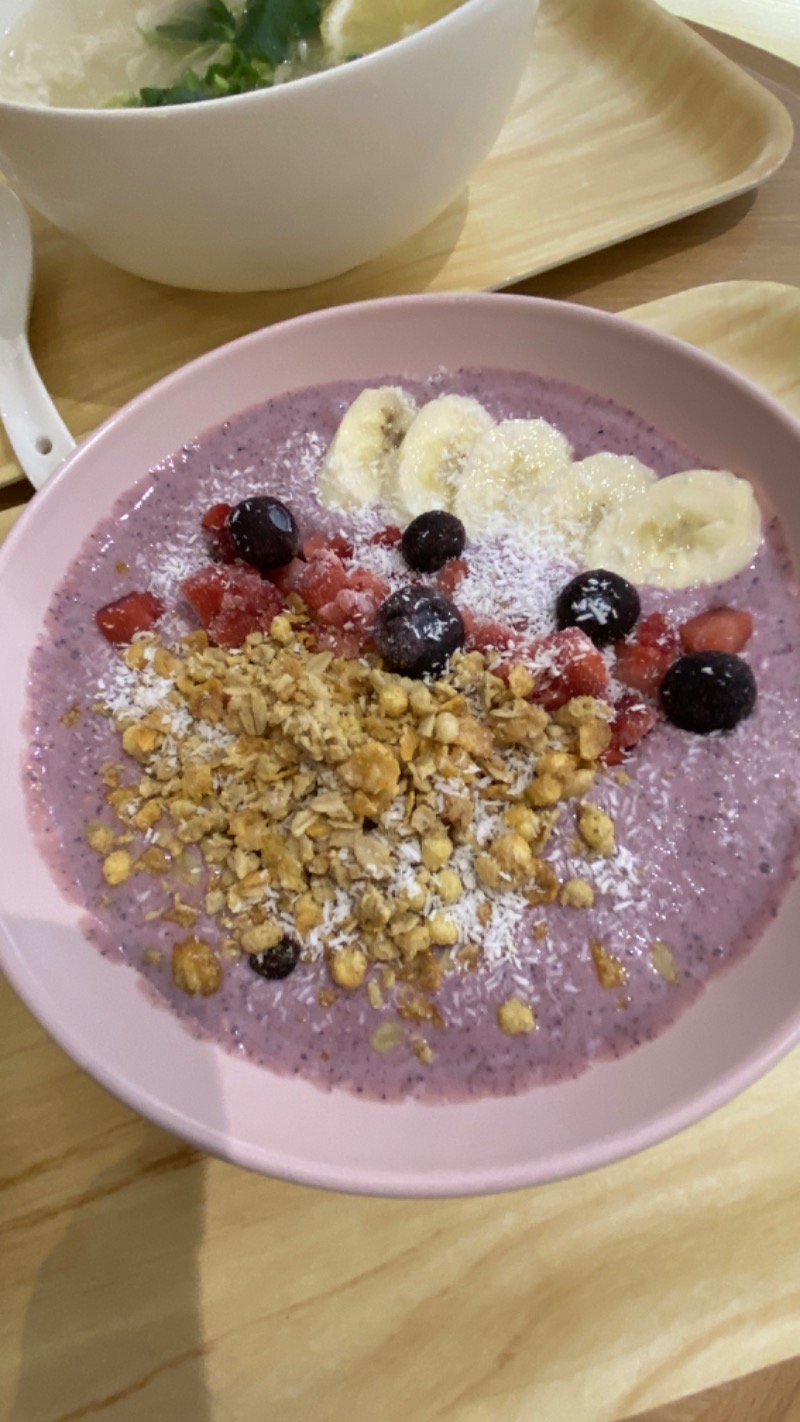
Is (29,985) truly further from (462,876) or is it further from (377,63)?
(377,63)

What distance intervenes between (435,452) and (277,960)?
64 cm

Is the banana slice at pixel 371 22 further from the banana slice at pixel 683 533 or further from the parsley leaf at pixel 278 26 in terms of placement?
the banana slice at pixel 683 533

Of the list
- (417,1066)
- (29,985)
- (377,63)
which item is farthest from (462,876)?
(377,63)

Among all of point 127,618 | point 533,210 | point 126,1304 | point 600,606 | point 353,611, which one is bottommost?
point 126,1304

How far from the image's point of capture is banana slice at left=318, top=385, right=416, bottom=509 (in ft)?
3.68

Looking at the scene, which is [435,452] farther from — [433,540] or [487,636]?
[487,636]

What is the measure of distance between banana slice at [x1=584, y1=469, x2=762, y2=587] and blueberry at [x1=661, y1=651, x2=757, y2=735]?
15 centimetres

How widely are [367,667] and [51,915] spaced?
0.42 meters

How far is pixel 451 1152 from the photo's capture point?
2.64 feet

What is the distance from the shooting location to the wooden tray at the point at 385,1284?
776mm

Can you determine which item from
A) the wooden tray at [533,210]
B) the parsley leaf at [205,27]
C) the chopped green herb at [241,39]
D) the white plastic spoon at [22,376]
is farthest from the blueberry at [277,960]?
the parsley leaf at [205,27]

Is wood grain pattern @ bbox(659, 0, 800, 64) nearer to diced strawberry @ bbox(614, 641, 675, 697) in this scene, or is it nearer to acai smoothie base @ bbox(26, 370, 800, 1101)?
acai smoothie base @ bbox(26, 370, 800, 1101)

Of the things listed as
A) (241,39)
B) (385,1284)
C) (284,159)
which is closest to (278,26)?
(241,39)

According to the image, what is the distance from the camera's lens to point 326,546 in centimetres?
107
